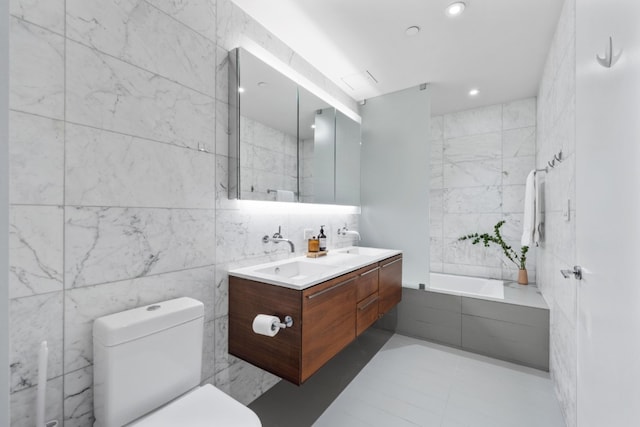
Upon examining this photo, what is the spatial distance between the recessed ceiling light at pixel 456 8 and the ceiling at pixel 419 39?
0.03 m

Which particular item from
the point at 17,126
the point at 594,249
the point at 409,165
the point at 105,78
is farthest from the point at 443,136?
the point at 17,126

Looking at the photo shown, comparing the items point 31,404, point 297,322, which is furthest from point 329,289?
point 31,404

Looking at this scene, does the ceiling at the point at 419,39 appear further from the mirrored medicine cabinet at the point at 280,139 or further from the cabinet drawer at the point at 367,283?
the cabinet drawer at the point at 367,283

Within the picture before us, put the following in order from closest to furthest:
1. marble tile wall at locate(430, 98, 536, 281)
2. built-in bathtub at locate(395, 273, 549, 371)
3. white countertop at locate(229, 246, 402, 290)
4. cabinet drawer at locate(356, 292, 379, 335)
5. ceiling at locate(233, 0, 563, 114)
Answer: white countertop at locate(229, 246, 402, 290), ceiling at locate(233, 0, 563, 114), cabinet drawer at locate(356, 292, 379, 335), built-in bathtub at locate(395, 273, 549, 371), marble tile wall at locate(430, 98, 536, 281)

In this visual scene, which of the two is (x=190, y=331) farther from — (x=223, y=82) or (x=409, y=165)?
(x=409, y=165)

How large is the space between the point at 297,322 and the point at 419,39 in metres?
2.17

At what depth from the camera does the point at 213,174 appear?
1576 millimetres

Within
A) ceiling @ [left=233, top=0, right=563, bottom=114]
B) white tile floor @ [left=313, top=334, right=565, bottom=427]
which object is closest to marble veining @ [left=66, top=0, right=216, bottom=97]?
ceiling @ [left=233, top=0, right=563, bottom=114]

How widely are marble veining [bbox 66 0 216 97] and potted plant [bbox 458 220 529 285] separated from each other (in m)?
3.30

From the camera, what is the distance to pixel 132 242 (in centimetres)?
124

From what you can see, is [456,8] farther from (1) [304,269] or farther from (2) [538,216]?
(1) [304,269]

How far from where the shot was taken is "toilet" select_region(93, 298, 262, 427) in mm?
1010

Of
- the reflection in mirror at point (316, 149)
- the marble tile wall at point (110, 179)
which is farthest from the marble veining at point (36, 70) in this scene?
the reflection in mirror at point (316, 149)

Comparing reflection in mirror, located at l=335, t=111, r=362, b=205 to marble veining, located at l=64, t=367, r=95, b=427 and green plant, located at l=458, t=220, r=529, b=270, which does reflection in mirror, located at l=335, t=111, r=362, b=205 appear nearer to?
green plant, located at l=458, t=220, r=529, b=270
